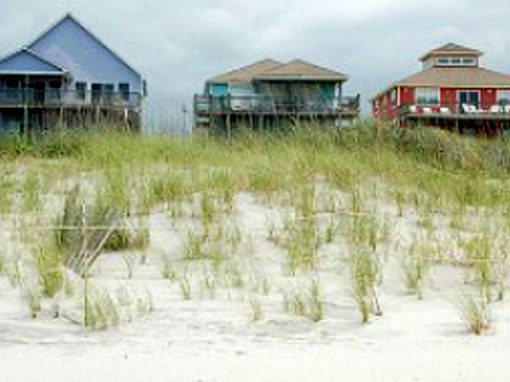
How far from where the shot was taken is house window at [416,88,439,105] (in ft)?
137

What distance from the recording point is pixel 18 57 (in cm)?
3638

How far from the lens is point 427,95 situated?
42.0m

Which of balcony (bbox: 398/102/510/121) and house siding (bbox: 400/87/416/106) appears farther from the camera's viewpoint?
house siding (bbox: 400/87/416/106)

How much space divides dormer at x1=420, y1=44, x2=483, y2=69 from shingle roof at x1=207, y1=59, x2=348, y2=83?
394 inches

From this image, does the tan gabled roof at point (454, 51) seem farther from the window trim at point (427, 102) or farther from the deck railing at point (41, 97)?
the deck railing at point (41, 97)

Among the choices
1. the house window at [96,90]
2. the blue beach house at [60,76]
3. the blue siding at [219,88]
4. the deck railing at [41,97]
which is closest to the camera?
the deck railing at [41,97]

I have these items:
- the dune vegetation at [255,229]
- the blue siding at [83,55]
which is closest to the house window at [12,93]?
the blue siding at [83,55]

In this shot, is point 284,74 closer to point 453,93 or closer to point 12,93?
point 453,93

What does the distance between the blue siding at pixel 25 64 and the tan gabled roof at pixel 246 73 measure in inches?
337

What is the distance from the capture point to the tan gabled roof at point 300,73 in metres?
37.5

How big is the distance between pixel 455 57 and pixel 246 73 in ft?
43.8

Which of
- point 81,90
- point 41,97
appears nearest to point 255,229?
point 41,97

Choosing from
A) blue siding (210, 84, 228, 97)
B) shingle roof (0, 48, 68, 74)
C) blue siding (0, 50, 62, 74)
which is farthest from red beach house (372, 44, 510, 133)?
blue siding (0, 50, 62, 74)

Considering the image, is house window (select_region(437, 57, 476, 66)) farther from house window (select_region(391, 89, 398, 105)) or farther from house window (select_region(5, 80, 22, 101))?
house window (select_region(5, 80, 22, 101))
